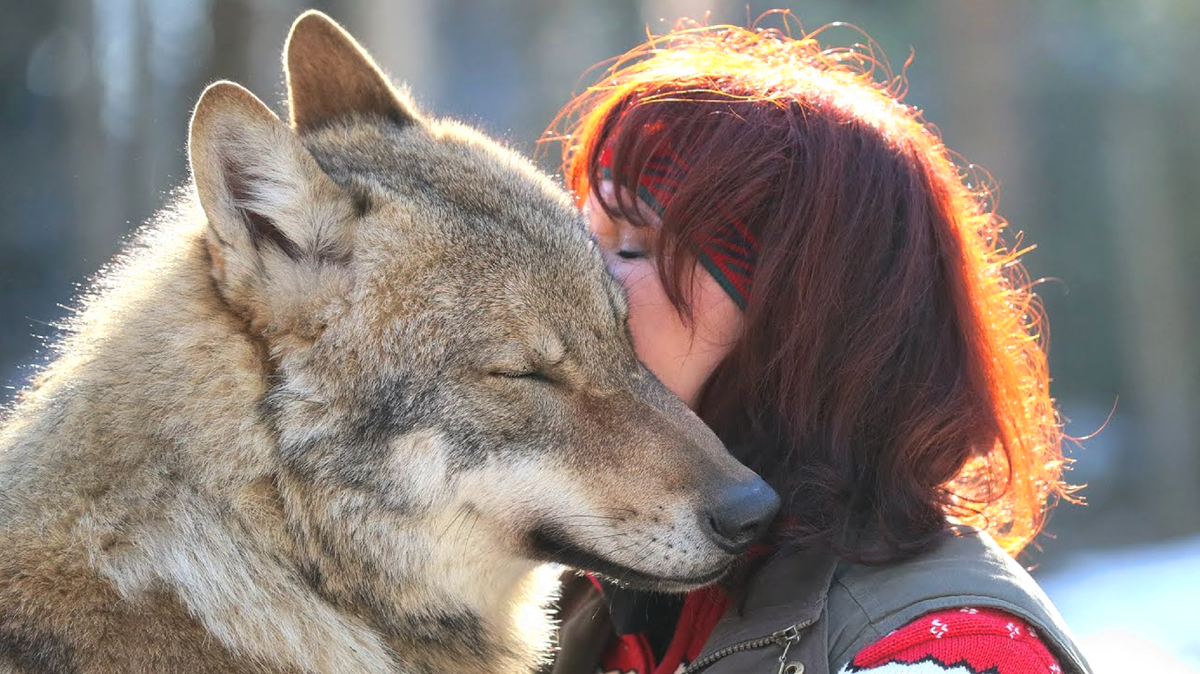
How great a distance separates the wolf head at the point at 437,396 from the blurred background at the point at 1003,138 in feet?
14.8

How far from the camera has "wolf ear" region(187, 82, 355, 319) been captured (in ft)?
7.04

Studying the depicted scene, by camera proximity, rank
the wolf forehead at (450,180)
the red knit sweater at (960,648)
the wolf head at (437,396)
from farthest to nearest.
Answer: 1. the wolf forehead at (450,180)
2. the wolf head at (437,396)
3. the red knit sweater at (960,648)

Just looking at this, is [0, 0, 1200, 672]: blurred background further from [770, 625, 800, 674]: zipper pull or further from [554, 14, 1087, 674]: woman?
[770, 625, 800, 674]: zipper pull

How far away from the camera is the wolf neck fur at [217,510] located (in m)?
2.14

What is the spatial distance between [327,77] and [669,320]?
111 cm

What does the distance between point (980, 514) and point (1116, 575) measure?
7.87m

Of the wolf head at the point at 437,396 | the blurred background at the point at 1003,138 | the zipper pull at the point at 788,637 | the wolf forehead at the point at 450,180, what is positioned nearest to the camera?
the zipper pull at the point at 788,637

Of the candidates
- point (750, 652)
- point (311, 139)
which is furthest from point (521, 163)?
point (750, 652)

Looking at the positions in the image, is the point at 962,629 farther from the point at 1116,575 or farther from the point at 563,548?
the point at 1116,575

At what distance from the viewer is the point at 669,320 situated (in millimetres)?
2600

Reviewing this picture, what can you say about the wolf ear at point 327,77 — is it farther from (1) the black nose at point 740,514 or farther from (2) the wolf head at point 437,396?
(1) the black nose at point 740,514

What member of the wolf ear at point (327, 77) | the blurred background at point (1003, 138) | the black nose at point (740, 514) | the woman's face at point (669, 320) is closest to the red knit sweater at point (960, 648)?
the black nose at point (740, 514)

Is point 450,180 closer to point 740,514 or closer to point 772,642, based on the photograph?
point 740,514

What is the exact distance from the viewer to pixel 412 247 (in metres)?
2.39
